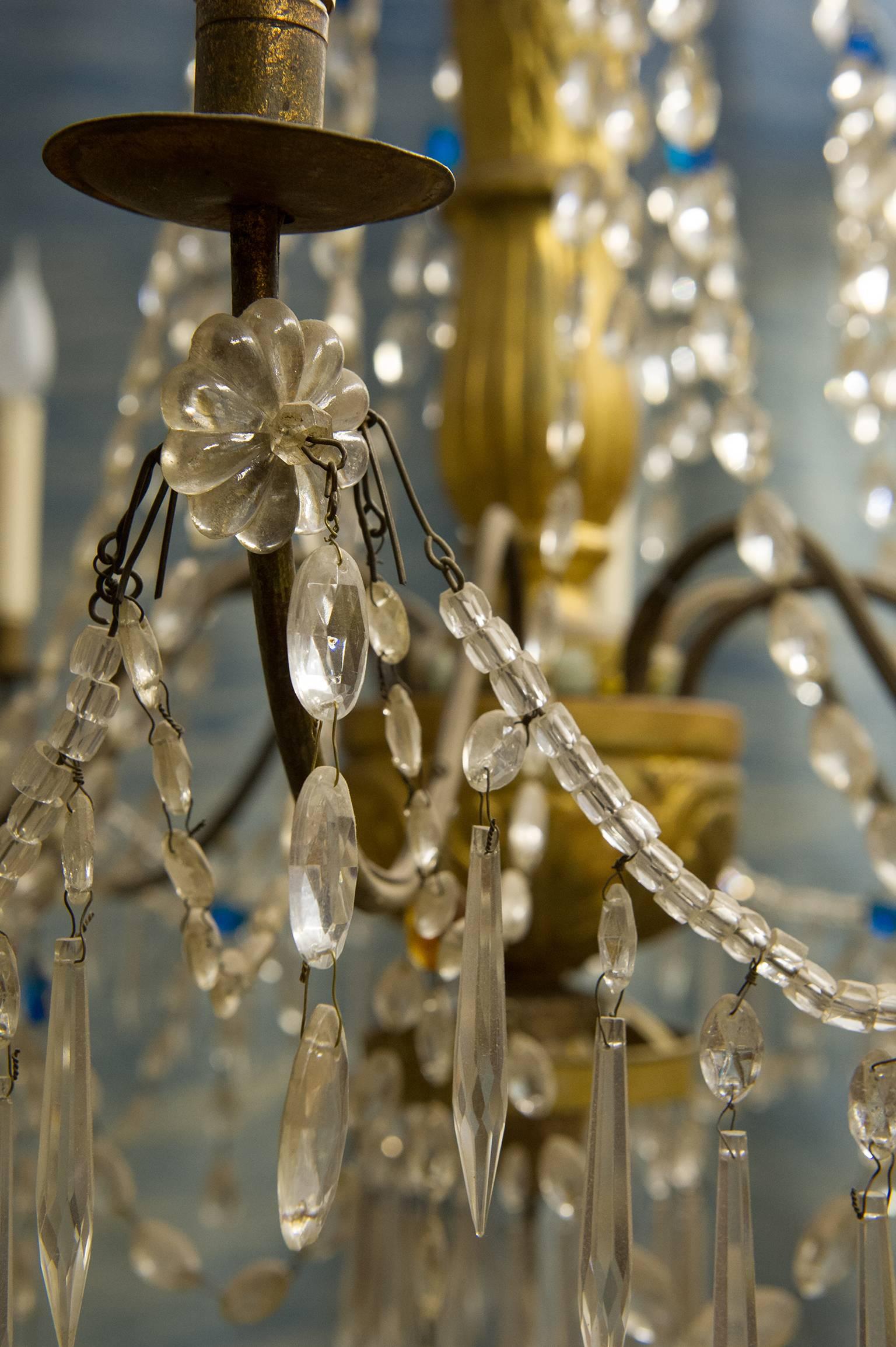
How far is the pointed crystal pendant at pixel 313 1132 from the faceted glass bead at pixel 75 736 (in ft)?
0.24

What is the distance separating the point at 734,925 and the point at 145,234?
1201 millimetres

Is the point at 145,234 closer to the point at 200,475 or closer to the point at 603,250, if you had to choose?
the point at 603,250

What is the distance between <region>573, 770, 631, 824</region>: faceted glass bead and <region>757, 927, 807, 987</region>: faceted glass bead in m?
0.05

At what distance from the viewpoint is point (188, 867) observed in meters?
0.34

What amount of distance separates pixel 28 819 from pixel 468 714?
7.9 inches

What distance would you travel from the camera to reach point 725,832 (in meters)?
0.58

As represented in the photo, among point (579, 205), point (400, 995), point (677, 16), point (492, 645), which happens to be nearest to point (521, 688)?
point (492, 645)

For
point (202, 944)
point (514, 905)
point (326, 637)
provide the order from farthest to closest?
1. point (514, 905)
2. point (202, 944)
3. point (326, 637)

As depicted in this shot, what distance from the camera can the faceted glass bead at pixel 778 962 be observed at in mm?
309

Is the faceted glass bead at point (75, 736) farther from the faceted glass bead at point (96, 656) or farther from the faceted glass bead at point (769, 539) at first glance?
the faceted glass bead at point (769, 539)

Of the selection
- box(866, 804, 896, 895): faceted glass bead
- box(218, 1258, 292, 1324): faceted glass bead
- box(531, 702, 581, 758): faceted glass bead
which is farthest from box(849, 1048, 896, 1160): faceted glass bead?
box(218, 1258, 292, 1324): faceted glass bead

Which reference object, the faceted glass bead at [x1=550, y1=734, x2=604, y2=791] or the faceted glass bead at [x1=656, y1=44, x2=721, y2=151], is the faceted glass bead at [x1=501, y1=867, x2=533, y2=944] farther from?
the faceted glass bead at [x1=656, y1=44, x2=721, y2=151]

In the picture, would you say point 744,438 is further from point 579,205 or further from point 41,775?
point 41,775

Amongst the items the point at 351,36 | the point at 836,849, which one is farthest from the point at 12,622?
the point at 836,849
